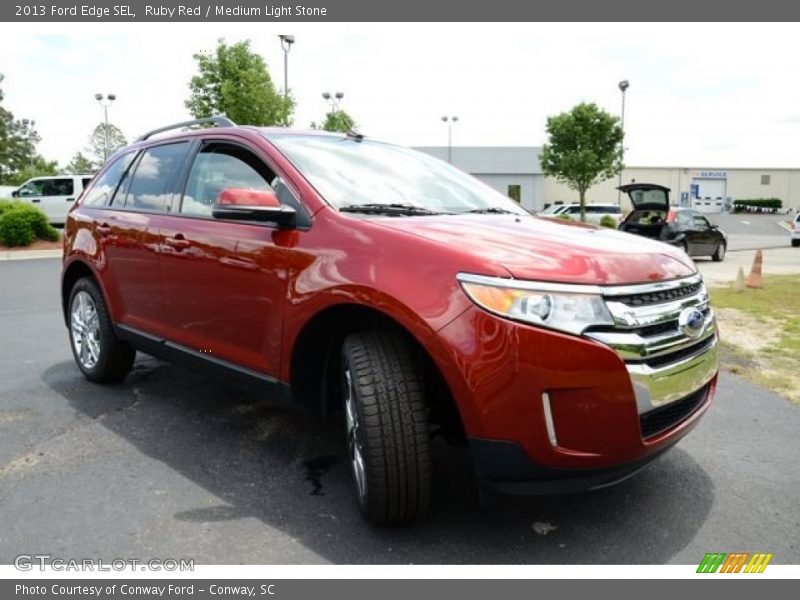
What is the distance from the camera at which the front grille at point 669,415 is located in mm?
2408

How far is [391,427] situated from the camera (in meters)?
2.48

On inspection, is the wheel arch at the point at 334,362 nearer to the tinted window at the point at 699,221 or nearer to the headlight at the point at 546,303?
the headlight at the point at 546,303

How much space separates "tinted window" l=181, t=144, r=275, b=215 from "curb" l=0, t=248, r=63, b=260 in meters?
13.1

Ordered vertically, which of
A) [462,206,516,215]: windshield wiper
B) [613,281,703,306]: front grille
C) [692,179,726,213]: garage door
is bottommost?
[613,281,703,306]: front grille

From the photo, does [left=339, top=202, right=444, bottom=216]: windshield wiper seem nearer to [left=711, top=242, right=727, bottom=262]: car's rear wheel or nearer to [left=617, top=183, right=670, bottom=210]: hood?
[left=617, top=183, right=670, bottom=210]: hood

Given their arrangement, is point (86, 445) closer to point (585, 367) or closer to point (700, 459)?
point (585, 367)

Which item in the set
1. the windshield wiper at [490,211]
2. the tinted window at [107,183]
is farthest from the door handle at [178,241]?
the windshield wiper at [490,211]

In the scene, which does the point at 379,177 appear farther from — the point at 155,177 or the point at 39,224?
the point at 39,224

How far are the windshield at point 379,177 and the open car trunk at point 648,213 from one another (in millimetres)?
10384

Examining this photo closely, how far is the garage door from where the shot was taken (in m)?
66.2

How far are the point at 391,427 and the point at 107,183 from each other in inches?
133

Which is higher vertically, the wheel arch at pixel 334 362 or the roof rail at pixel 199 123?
the roof rail at pixel 199 123

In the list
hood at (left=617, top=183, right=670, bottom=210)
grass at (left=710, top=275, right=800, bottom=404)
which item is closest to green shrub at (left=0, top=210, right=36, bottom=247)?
hood at (left=617, top=183, right=670, bottom=210)

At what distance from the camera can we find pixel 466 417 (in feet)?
7.65
